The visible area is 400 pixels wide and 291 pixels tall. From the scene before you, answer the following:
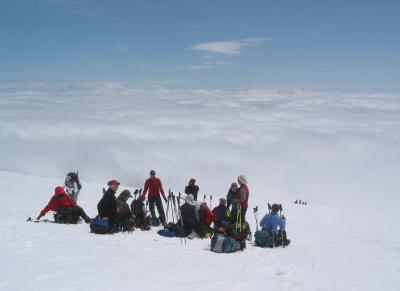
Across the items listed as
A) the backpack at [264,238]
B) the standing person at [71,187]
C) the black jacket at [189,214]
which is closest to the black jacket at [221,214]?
the black jacket at [189,214]

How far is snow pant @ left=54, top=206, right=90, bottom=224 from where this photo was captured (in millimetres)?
11312

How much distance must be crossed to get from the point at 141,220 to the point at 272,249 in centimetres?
398

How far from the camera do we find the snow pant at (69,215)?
37.1 ft

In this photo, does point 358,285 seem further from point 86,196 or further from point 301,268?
point 86,196

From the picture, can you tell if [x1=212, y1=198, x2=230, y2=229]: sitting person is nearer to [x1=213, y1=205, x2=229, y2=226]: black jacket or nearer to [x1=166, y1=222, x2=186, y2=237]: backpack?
[x1=213, y1=205, x2=229, y2=226]: black jacket

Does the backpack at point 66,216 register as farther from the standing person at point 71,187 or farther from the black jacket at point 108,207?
the standing person at point 71,187

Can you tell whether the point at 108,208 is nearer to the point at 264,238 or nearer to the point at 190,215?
the point at 190,215

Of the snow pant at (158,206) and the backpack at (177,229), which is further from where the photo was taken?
the snow pant at (158,206)

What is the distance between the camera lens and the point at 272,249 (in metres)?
10.7

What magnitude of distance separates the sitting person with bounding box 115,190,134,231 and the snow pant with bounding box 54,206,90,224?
3.83 ft

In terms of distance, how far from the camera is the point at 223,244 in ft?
31.8

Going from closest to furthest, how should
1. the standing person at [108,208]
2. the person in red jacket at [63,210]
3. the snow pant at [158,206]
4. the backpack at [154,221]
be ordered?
the standing person at [108,208], the person in red jacket at [63,210], the backpack at [154,221], the snow pant at [158,206]

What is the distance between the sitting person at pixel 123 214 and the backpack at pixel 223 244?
2646 millimetres

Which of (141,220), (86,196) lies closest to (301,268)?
(141,220)
